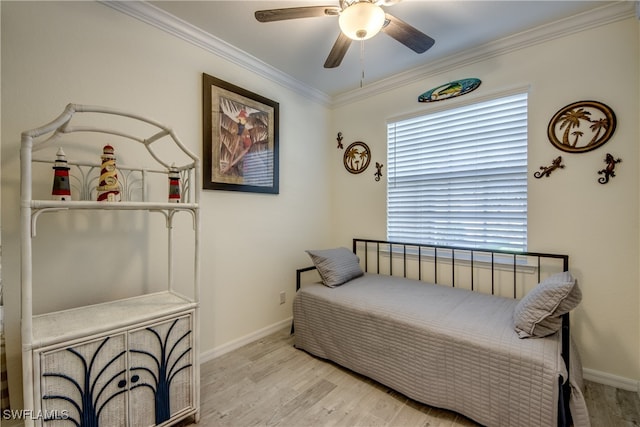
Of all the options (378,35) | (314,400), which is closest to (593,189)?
(378,35)

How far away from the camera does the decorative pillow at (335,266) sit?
7.79 feet

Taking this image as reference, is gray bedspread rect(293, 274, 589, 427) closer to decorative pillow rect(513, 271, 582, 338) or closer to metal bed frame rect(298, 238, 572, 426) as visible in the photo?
decorative pillow rect(513, 271, 582, 338)

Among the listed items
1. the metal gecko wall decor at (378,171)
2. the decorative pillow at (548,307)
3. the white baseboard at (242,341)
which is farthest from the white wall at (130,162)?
the decorative pillow at (548,307)

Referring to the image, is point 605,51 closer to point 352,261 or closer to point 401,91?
point 401,91

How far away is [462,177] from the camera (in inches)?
95.9

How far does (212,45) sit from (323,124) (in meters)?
1.42

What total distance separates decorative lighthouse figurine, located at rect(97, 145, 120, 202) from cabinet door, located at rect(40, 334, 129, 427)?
0.64 metres

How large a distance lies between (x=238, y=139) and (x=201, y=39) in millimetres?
745

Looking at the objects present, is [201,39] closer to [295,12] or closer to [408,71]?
[295,12]

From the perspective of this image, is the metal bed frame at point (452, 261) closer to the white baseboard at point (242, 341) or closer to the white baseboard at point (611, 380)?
the white baseboard at point (242, 341)

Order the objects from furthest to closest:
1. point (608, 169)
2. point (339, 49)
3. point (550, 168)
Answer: point (550, 168) → point (608, 169) → point (339, 49)

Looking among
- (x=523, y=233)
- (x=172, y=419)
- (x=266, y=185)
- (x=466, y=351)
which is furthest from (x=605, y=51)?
(x=172, y=419)

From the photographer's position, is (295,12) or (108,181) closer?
(108,181)

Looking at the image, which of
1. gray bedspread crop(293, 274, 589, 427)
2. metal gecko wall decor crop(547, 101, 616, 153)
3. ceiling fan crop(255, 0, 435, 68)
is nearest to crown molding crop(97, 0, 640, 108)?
metal gecko wall decor crop(547, 101, 616, 153)
